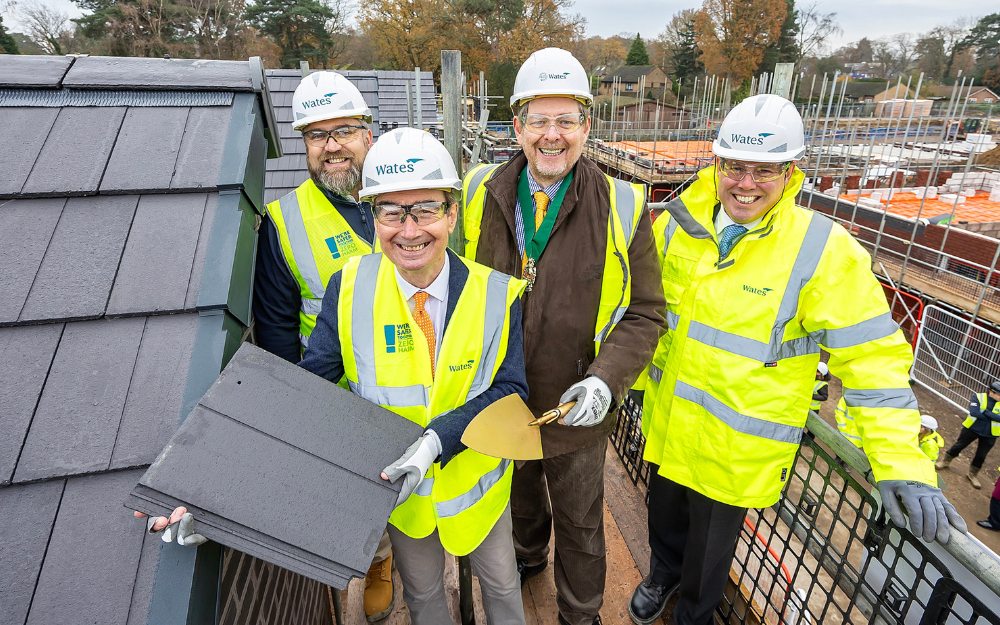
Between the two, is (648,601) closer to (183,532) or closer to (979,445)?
(183,532)

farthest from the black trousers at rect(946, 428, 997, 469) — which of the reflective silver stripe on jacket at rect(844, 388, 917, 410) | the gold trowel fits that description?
the gold trowel

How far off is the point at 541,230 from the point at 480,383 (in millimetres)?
789

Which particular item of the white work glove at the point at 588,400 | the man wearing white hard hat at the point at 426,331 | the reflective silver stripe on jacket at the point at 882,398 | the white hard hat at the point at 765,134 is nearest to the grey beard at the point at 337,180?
the man wearing white hard hat at the point at 426,331

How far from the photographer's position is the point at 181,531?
1173 millimetres

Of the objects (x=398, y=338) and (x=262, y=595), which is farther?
(x=398, y=338)

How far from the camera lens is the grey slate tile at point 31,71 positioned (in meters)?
1.75

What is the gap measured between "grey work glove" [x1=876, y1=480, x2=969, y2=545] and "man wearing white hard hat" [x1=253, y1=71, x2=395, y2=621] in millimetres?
2261

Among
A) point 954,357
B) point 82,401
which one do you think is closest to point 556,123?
point 82,401

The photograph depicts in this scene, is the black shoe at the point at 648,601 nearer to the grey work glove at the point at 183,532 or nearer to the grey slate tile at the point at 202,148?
the grey work glove at the point at 183,532

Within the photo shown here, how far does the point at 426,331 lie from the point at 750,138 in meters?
1.70

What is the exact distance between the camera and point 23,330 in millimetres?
1328

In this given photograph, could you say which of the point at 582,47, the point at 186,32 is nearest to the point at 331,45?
the point at 186,32

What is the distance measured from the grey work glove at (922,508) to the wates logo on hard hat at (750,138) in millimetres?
1497

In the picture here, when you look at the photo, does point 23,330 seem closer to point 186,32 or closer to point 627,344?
point 627,344
